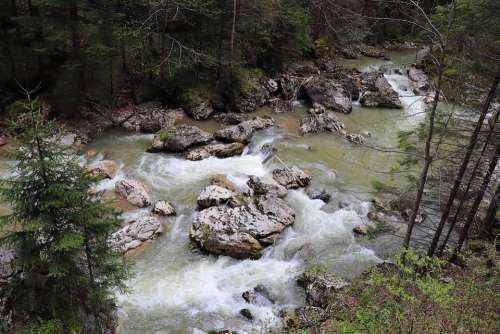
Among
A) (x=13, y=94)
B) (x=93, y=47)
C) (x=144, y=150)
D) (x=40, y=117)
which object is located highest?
(x=40, y=117)

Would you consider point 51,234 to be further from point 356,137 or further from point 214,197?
point 356,137

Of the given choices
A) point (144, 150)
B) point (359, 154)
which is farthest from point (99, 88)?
point (359, 154)

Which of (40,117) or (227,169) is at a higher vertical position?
(40,117)

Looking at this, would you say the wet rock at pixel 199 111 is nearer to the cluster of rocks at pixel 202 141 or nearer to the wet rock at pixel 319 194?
the cluster of rocks at pixel 202 141

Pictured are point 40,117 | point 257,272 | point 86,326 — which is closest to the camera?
point 40,117

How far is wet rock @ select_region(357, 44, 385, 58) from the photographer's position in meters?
38.1

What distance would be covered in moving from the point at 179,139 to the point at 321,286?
35.9 feet

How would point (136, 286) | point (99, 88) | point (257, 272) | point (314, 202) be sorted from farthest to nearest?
point (99, 88), point (314, 202), point (257, 272), point (136, 286)

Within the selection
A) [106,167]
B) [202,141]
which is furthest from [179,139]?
[106,167]

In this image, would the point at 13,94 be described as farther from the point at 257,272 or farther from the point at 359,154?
the point at 359,154

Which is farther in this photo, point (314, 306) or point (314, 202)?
point (314, 202)

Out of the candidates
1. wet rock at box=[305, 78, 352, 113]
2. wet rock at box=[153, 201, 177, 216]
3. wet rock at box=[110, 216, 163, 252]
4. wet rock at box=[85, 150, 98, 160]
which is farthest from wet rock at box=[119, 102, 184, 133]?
wet rock at box=[305, 78, 352, 113]

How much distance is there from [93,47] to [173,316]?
45.9ft

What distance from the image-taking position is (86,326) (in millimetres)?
8383
